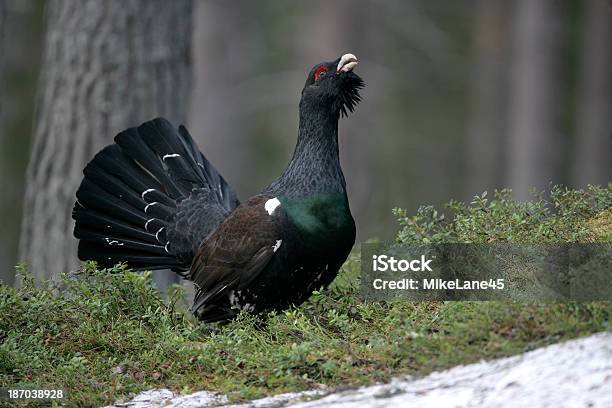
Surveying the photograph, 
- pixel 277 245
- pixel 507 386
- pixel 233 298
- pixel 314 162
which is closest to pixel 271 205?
pixel 277 245

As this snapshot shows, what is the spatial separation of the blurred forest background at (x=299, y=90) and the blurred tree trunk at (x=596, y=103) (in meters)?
0.04

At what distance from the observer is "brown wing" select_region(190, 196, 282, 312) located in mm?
5508

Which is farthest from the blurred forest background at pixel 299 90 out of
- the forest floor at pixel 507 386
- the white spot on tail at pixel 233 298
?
the forest floor at pixel 507 386

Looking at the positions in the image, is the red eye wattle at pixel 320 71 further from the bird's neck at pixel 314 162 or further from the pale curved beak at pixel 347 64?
the bird's neck at pixel 314 162

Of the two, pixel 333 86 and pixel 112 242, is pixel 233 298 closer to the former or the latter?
pixel 112 242

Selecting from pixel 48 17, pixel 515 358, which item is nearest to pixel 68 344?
pixel 515 358

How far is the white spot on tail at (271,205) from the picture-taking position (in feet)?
18.3

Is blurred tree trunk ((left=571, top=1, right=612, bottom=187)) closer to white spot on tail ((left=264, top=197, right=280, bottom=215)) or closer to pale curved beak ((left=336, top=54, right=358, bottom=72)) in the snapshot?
pale curved beak ((left=336, top=54, right=358, bottom=72))

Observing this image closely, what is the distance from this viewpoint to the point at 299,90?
1881 cm

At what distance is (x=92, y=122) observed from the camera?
7602mm

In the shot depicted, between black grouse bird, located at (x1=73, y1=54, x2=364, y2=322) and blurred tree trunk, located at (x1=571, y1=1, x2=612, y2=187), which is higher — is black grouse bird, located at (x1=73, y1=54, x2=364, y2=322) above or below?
below

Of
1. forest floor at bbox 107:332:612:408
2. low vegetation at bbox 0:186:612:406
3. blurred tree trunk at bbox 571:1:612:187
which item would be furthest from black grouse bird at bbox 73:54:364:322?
blurred tree trunk at bbox 571:1:612:187

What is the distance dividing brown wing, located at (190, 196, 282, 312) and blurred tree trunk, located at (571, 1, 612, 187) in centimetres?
925

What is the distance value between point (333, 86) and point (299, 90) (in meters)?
12.9
